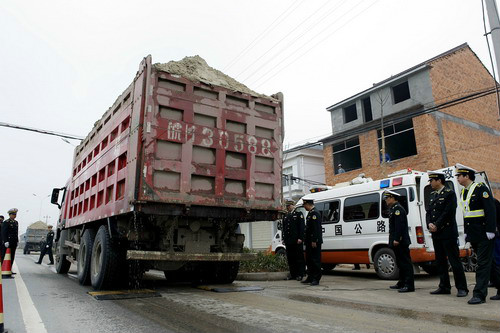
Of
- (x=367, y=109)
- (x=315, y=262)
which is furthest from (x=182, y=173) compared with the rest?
(x=367, y=109)

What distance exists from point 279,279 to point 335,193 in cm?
284

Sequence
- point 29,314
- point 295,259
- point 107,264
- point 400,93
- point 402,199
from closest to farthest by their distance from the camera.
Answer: point 29,314, point 107,264, point 402,199, point 295,259, point 400,93

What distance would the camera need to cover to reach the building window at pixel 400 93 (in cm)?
2139

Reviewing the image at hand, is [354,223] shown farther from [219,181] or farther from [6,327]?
[6,327]

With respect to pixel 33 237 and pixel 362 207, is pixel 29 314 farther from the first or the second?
pixel 33 237

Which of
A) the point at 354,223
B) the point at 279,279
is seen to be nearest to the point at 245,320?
the point at 279,279

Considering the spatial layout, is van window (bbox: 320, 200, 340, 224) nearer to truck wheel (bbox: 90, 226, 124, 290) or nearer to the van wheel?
the van wheel

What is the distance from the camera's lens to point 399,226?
21.4 ft

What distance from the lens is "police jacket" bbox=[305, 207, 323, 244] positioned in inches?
300

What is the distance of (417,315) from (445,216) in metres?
1.99

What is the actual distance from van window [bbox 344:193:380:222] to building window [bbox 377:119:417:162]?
11.9 m

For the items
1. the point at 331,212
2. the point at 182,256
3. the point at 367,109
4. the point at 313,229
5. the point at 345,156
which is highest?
the point at 367,109

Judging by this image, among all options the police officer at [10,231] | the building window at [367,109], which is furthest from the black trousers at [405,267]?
the building window at [367,109]

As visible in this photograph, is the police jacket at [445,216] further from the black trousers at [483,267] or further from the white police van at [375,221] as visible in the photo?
the white police van at [375,221]
